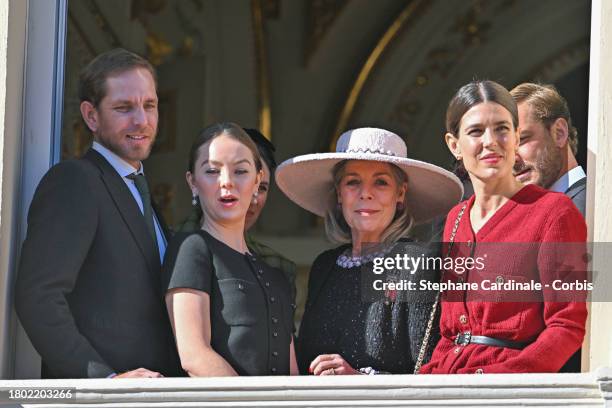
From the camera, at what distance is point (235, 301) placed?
449cm

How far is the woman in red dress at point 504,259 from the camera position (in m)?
4.33

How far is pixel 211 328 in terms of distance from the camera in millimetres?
4465

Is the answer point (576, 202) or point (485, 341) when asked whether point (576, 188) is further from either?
point (485, 341)

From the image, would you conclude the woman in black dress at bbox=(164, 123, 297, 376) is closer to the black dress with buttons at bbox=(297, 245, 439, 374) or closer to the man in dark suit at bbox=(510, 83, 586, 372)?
the black dress with buttons at bbox=(297, 245, 439, 374)

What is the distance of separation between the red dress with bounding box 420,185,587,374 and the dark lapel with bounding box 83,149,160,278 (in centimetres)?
76

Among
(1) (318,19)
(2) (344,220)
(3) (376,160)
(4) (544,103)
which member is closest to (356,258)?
(2) (344,220)

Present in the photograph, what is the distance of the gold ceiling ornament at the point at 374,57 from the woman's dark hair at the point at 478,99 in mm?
5441

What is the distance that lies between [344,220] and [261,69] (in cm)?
532

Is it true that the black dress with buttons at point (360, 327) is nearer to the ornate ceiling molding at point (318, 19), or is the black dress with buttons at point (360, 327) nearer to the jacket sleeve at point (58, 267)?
the jacket sleeve at point (58, 267)

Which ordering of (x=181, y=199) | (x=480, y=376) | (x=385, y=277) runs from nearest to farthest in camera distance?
(x=480, y=376) < (x=385, y=277) < (x=181, y=199)

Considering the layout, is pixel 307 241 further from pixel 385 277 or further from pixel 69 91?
pixel 385 277

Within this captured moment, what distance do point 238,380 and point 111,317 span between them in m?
0.41

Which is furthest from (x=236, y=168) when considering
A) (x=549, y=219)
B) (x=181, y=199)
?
(x=181, y=199)

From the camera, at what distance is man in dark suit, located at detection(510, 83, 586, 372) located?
495cm
